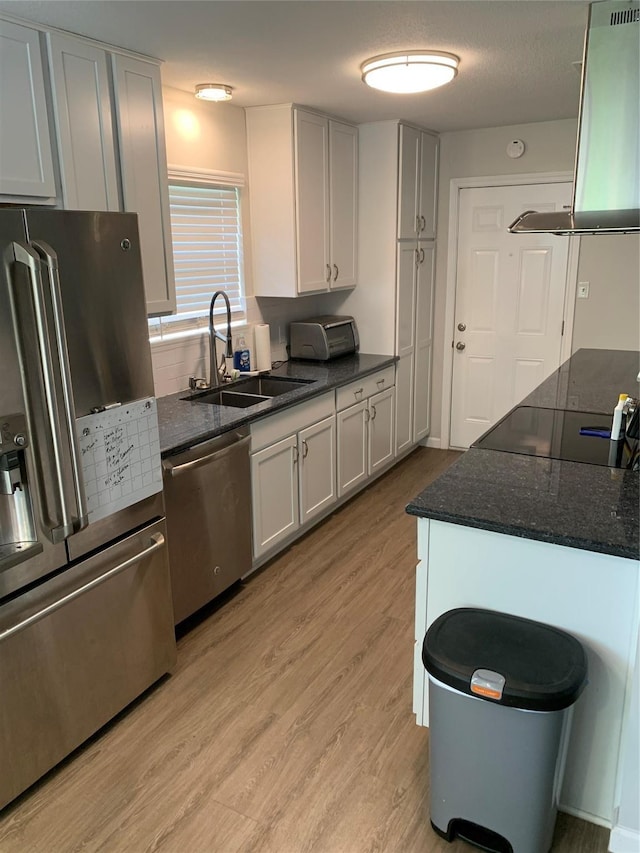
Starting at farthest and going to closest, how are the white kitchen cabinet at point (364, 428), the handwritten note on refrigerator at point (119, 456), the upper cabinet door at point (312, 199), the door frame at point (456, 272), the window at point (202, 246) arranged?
the door frame at point (456, 272)
the white kitchen cabinet at point (364, 428)
the upper cabinet door at point (312, 199)
the window at point (202, 246)
the handwritten note on refrigerator at point (119, 456)

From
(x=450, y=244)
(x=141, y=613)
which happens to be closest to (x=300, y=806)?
(x=141, y=613)

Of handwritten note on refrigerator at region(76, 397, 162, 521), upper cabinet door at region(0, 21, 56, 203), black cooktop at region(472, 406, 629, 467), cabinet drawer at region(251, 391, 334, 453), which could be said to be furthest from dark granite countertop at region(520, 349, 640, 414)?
upper cabinet door at region(0, 21, 56, 203)

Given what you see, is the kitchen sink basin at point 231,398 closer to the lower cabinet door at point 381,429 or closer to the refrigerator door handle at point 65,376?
the lower cabinet door at point 381,429

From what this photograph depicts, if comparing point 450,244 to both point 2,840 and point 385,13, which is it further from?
point 2,840

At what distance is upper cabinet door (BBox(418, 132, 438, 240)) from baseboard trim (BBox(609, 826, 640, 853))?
3805mm

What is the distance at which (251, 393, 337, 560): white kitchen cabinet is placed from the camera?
3174 mm

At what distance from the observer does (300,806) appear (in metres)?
1.96

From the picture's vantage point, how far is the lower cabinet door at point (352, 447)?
391 centimetres

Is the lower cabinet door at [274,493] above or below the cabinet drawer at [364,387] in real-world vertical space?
below

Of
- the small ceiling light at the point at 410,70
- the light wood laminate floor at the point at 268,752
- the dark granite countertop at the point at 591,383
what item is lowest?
the light wood laminate floor at the point at 268,752

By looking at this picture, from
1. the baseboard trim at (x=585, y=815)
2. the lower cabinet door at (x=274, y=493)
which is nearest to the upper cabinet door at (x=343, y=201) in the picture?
the lower cabinet door at (x=274, y=493)

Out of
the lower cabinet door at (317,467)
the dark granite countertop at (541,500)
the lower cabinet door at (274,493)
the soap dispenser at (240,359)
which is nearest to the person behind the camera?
the dark granite countertop at (541,500)

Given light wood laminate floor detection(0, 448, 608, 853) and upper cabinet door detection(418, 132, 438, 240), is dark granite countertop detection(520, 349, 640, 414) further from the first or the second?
upper cabinet door detection(418, 132, 438, 240)

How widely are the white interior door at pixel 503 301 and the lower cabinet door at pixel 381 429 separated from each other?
865 millimetres
